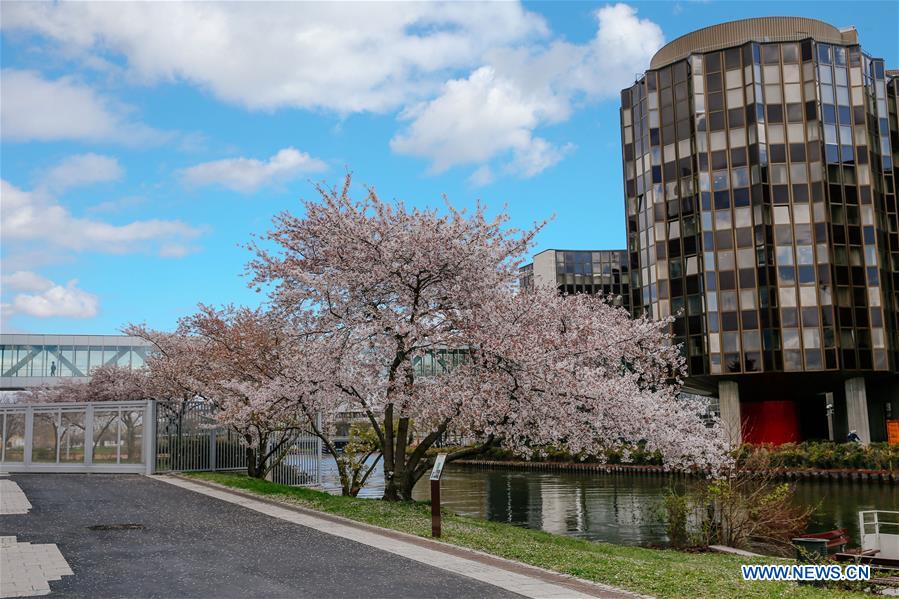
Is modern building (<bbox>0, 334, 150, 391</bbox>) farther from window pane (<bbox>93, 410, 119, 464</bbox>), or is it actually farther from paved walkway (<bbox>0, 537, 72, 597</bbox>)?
paved walkway (<bbox>0, 537, 72, 597</bbox>)

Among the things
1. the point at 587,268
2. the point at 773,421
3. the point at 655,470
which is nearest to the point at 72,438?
the point at 655,470

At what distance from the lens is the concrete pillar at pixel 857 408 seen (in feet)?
176

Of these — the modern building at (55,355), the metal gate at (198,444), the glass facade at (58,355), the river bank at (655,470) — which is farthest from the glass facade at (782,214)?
the glass facade at (58,355)

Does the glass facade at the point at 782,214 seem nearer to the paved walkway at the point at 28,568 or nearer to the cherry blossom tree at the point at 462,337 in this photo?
the cherry blossom tree at the point at 462,337

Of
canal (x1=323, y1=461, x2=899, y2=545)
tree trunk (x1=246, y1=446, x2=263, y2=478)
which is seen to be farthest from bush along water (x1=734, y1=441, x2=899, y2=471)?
tree trunk (x1=246, y1=446, x2=263, y2=478)

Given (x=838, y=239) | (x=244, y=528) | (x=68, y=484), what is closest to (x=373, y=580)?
(x=244, y=528)

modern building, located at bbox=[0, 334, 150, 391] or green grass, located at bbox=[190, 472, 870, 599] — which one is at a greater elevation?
modern building, located at bbox=[0, 334, 150, 391]

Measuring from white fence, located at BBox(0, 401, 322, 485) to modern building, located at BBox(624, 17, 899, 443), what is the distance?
33.3 m

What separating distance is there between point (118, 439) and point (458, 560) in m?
20.6

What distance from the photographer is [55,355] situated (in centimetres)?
8950

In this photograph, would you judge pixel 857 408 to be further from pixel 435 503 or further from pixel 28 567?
pixel 28 567

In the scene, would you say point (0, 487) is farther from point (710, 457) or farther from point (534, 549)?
point (710, 457)

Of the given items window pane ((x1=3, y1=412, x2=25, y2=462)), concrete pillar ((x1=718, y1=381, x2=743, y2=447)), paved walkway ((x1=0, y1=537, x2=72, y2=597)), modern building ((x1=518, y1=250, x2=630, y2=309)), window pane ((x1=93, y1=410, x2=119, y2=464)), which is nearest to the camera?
paved walkway ((x1=0, y1=537, x2=72, y2=597))

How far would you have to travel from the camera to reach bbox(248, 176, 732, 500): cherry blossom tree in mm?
20203
